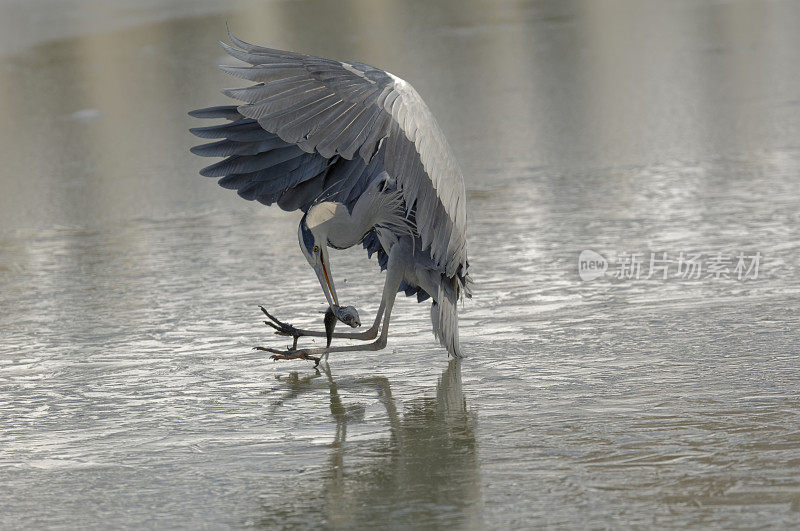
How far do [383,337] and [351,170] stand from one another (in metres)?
0.76

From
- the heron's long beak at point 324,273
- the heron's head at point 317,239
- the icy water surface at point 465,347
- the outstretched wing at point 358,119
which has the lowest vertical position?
the icy water surface at point 465,347

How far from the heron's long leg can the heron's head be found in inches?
14.7

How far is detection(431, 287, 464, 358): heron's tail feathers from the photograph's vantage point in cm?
550

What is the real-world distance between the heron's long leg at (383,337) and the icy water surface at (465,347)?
100 millimetres

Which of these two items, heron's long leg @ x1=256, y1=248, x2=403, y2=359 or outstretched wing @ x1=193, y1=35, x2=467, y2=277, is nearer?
outstretched wing @ x1=193, y1=35, x2=467, y2=277

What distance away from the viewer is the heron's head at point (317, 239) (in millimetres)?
5180

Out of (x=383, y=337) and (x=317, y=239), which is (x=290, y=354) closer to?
(x=383, y=337)

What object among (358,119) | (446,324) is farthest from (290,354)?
(358,119)

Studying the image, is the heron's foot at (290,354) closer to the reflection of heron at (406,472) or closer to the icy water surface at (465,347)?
the icy water surface at (465,347)

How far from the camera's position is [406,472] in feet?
13.5

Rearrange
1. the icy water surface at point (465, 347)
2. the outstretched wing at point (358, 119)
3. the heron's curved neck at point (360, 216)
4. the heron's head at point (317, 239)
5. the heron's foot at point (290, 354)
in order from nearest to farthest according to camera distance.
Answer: the icy water surface at point (465, 347), the outstretched wing at point (358, 119), the heron's head at point (317, 239), the heron's curved neck at point (360, 216), the heron's foot at point (290, 354)

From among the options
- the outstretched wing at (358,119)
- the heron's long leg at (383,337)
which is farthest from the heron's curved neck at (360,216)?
the heron's long leg at (383,337)

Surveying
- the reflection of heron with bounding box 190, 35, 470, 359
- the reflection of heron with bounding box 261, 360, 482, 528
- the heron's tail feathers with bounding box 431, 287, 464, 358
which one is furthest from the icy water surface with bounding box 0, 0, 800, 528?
the reflection of heron with bounding box 190, 35, 470, 359

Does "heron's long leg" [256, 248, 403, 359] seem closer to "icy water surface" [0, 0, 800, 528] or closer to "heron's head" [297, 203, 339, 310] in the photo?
"icy water surface" [0, 0, 800, 528]
